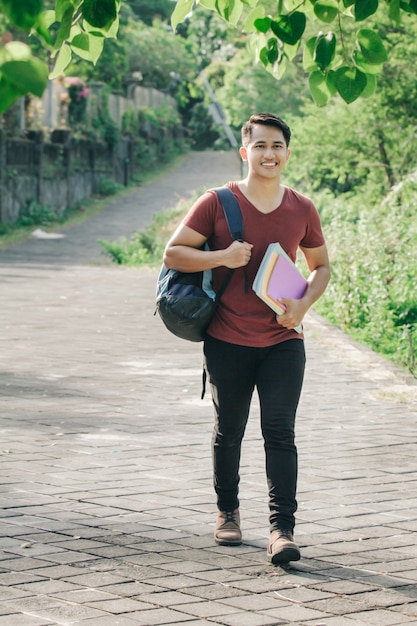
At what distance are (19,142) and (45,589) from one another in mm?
28807

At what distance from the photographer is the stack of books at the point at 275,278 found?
5.16 meters

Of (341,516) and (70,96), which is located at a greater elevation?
(70,96)

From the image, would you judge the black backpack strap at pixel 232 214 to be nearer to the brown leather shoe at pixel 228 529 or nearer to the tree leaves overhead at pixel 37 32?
the tree leaves overhead at pixel 37 32

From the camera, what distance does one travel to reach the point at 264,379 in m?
5.29

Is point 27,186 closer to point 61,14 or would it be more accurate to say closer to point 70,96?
point 70,96

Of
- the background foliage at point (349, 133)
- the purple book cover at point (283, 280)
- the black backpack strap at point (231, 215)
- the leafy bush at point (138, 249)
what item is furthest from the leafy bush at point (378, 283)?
the leafy bush at point (138, 249)

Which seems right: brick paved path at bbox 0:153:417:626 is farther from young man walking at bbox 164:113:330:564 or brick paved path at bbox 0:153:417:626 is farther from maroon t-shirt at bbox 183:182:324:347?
maroon t-shirt at bbox 183:182:324:347

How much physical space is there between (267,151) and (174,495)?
1.92m

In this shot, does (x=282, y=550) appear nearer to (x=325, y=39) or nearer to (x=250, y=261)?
(x=250, y=261)

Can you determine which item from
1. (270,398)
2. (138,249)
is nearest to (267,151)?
(270,398)

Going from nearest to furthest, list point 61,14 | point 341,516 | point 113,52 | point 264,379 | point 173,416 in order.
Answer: point 61,14, point 264,379, point 341,516, point 173,416, point 113,52

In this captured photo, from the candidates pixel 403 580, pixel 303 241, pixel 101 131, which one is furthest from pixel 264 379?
pixel 101 131

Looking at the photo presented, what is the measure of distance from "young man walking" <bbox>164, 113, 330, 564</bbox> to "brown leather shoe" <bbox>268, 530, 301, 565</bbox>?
2.6 inches

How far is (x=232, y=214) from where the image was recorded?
17.2 feet
